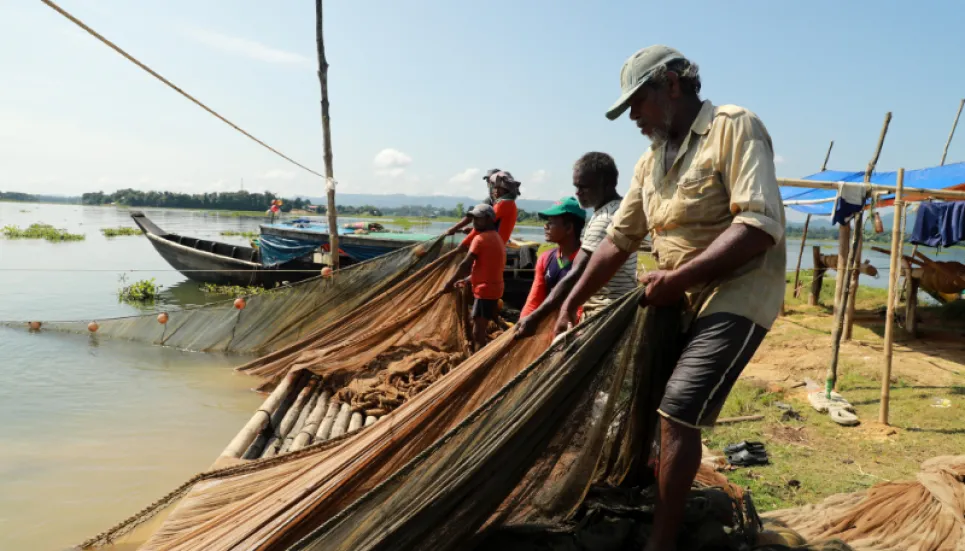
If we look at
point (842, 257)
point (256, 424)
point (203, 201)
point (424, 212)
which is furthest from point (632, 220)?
point (203, 201)

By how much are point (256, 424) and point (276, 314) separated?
263cm

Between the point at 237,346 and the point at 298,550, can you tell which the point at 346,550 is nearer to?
the point at 298,550

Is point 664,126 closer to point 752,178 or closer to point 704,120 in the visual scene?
point 704,120

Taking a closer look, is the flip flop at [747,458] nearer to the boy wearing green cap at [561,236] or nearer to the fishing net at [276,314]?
the boy wearing green cap at [561,236]

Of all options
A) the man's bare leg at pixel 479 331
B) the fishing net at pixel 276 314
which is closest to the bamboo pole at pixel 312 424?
the man's bare leg at pixel 479 331

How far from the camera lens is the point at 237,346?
652 cm

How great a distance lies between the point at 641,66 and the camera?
5.78 ft

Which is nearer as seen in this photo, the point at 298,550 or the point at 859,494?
the point at 298,550

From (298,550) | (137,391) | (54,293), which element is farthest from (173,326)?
(54,293)

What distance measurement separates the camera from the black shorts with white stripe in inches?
63.7

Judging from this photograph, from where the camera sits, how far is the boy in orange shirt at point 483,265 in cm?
484

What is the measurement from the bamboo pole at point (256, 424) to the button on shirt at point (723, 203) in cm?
285

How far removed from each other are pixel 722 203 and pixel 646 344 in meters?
0.47

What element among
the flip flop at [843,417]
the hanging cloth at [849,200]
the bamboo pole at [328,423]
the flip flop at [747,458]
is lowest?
the flip flop at [843,417]
